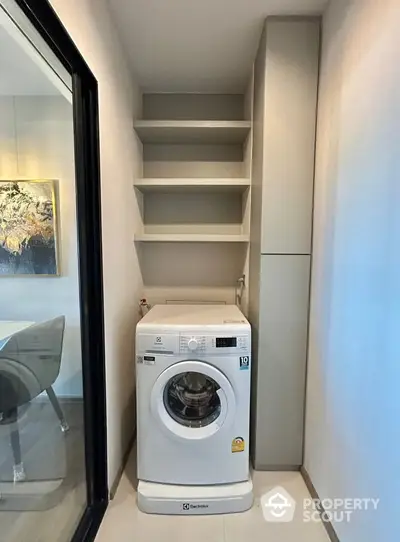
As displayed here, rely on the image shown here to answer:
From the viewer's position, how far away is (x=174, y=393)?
2008 millimetres

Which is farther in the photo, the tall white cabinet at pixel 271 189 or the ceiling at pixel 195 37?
the tall white cabinet at pixel 271 189

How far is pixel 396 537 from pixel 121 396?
156cm

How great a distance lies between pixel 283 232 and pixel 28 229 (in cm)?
140

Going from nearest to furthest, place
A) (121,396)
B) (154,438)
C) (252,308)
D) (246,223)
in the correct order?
(154,438) → (121,396) → (252,308) → (246,223)

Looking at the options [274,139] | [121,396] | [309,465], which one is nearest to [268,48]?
[274,139]

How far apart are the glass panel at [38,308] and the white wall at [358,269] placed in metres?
1.27

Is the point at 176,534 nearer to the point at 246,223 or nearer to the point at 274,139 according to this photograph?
the point at 246,223

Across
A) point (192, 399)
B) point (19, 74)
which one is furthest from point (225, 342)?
point (19, 74)

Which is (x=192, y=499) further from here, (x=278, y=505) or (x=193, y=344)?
(x=193, y=344)

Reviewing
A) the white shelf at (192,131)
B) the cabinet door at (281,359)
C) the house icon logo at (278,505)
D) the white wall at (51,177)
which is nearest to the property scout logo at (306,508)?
the house icon logo at (278,505)

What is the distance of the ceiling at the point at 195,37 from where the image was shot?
1826 mm

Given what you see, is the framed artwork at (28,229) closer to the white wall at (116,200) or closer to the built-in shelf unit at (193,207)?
the white wall at (116,200)

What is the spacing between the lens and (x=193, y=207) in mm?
2881

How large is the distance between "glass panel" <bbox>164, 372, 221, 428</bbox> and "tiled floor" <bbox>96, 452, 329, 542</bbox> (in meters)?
0.47
